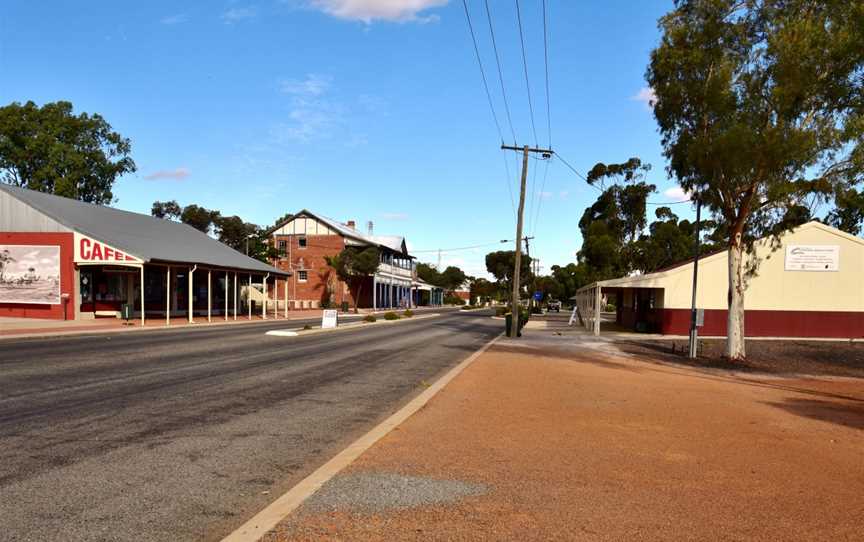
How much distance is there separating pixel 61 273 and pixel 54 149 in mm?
30858

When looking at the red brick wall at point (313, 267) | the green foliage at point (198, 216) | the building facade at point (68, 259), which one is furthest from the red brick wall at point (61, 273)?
the green foliage at point (198, 216)

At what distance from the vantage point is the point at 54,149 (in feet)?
173

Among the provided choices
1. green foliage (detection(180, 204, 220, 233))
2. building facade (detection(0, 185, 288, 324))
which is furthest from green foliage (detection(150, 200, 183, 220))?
building facade (detection(0, 185, 288, 324))

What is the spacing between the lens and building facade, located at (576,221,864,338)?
28219 mm

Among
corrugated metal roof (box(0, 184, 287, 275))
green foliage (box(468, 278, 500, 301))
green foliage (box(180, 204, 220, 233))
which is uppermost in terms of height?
green foliage (box(180, 204, 220, 233))

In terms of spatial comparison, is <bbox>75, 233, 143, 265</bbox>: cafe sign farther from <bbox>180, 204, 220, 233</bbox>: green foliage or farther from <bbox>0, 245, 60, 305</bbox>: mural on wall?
<bbox>180, 204, 220, 233</bbox>: green foliage

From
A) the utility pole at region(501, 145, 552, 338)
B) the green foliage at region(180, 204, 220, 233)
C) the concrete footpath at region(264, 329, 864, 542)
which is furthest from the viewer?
the green foliage at region(180, 204, 220, 233)

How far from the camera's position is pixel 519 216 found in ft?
93.7

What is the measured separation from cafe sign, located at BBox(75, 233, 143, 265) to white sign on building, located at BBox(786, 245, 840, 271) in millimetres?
30563

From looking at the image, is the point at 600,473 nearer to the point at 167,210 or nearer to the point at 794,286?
the point at 794,286

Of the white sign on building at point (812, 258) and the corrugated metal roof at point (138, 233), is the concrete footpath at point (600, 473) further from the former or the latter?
the corrugated metal roof at point (138, 233)

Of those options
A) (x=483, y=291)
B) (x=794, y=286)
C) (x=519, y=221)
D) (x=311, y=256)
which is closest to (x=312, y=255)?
(x=311, y=256)

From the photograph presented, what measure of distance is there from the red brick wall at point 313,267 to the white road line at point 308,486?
50843 millimetres

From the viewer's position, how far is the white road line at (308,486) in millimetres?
3894
